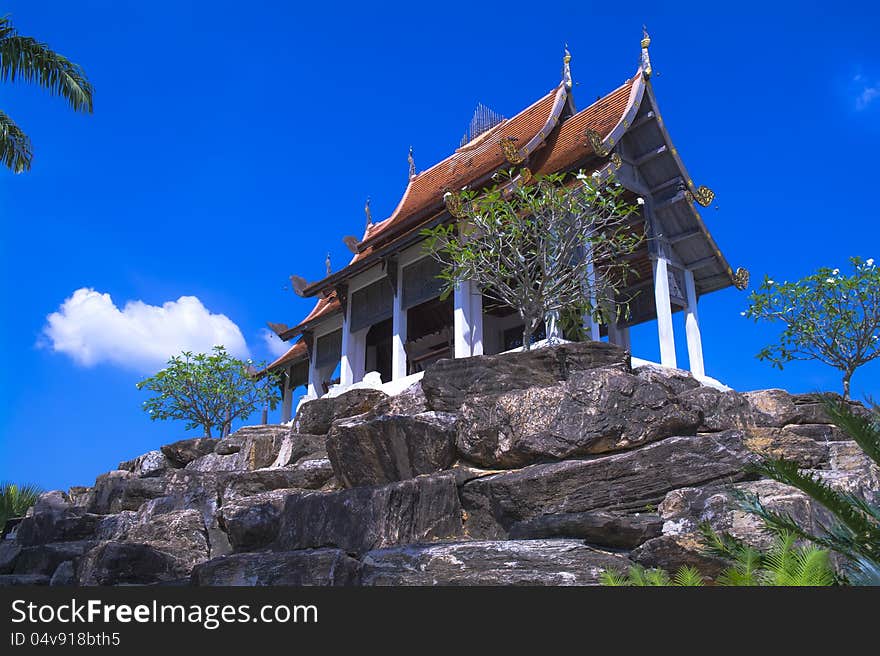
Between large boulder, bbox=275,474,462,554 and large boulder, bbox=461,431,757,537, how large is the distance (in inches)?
14.6

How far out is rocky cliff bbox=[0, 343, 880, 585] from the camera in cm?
675

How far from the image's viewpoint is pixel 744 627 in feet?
11.0

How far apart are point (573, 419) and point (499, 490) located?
3.78 feet

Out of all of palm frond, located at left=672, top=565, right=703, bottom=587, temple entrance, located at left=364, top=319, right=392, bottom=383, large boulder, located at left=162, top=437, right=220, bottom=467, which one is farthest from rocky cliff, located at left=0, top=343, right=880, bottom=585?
temple entrance, located at left=364, top=319, right=392, bottom=383

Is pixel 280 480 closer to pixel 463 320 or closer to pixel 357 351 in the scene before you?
pixel 463 320

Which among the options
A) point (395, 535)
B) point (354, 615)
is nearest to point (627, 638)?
point (354, 615)

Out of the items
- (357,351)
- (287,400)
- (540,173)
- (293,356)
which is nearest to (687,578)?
(540,173)

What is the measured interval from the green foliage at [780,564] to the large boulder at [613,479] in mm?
2222

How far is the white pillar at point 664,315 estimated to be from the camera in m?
17.7

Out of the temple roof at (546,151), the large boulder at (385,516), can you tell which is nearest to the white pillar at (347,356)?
the temple roof at (546,151)

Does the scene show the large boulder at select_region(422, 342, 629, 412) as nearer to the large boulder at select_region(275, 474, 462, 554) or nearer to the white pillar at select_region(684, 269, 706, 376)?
the large boulder at select_region(275, 474, 462, 554)

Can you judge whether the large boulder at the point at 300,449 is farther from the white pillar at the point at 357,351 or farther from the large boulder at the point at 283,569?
the white pillar at the point at 357,351

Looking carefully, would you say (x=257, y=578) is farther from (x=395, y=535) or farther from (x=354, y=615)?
(x=354, y=615)

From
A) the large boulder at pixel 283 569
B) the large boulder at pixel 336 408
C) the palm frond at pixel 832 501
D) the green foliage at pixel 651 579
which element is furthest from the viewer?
the large boulder at pixel 336 408
